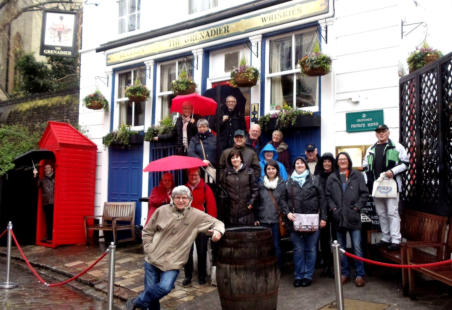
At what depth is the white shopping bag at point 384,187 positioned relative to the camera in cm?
569

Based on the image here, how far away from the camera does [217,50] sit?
9828mm

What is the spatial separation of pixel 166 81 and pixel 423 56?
20.9ft

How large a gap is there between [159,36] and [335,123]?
5314mm

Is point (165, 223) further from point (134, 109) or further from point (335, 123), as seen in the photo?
point (134, 109)

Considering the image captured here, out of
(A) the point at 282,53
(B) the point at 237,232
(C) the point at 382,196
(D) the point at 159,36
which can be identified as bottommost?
(B) the point at 237,232

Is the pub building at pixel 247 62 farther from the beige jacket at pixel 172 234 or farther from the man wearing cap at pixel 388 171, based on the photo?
the beige jacket at pixel 172 234

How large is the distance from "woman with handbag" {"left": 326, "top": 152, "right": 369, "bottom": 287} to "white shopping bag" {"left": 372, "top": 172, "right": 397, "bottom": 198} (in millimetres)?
211

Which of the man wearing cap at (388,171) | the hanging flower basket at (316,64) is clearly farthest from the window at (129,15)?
the man wearing cap at (388,171)

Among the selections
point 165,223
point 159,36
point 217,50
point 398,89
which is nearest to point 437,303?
point 165,223

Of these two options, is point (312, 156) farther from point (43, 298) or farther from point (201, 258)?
point (43, 298)

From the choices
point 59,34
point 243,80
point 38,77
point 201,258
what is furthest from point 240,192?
point 38,77

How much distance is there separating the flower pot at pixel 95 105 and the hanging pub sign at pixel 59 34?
3.16 metres

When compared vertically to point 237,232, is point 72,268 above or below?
below

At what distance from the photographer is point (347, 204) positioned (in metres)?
5.64
